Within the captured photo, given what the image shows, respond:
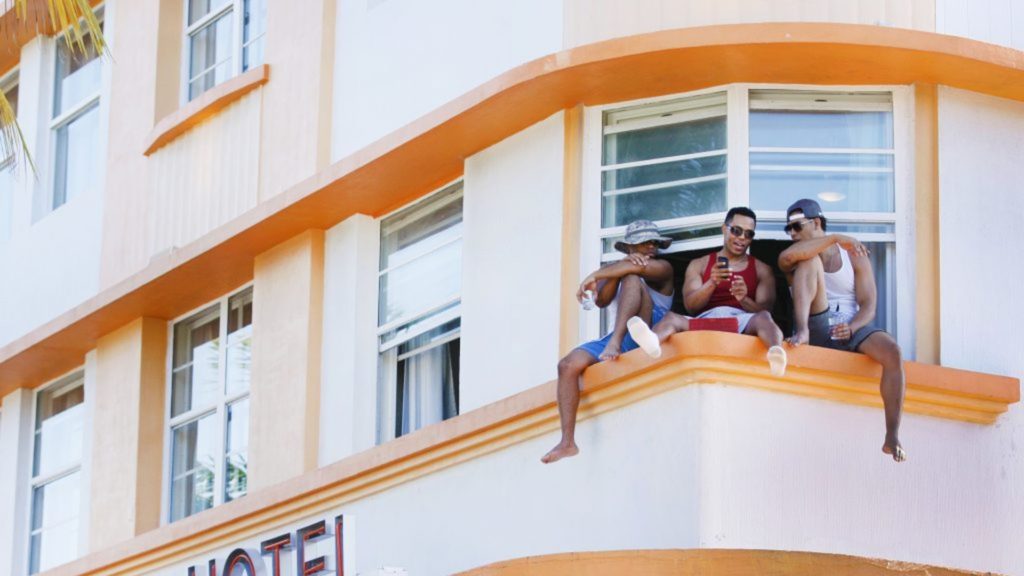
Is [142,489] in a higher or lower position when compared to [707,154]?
lower

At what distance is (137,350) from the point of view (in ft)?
68.8

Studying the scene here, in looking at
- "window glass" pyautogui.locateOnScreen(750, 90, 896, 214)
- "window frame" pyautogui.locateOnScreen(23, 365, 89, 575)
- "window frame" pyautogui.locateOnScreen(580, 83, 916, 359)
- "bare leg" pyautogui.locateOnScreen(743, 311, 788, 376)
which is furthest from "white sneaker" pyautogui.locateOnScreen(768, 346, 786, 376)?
"window frame" pyautogui.locateOnScreen(23, 365, 89, 575)

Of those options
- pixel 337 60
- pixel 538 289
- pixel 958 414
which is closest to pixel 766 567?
pixel 958 414

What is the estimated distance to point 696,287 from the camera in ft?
51.5

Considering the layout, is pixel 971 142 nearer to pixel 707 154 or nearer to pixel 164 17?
pixel 707 154

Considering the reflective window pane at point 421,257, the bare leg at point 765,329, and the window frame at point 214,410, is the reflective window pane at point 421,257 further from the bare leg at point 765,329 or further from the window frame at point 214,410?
the bare leg at point 765,329

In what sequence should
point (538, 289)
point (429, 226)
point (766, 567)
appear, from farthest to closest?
point (429, 226), point (538, 289), point (766, 567)

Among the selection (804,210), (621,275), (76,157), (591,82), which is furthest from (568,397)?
(76,157)

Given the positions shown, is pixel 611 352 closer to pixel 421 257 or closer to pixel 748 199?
pixel 748 199

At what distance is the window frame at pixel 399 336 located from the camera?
58.8ft

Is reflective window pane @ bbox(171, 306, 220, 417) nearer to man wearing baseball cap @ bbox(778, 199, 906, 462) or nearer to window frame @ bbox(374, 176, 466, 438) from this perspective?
window frame @ bbox(374, 176, 466, 438)

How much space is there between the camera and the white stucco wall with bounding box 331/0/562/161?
17.2m

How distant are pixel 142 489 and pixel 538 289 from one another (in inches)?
209

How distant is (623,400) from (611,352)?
313mm
